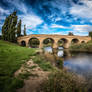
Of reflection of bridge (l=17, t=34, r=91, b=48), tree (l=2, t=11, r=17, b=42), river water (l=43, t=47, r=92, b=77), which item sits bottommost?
river water (l=43, t=47, r=92, b=77)

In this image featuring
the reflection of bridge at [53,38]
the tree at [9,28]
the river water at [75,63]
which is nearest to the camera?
the river water at [75,63]

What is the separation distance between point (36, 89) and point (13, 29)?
28.4m

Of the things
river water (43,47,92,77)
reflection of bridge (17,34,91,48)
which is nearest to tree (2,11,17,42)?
reflection of bridge (17,34,91,48)

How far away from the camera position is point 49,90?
2.71 metres

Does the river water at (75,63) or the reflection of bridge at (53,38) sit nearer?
the river water at (75,63)

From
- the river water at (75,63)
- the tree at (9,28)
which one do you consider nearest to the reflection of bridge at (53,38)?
the tree at (9,28)

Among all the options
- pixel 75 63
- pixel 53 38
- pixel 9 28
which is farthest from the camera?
pixel 53 38

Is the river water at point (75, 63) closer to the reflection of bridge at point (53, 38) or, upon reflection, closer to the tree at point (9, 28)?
the tree at point (9, 28)

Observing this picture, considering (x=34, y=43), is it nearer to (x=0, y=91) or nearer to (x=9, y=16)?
(x=9, y=16)

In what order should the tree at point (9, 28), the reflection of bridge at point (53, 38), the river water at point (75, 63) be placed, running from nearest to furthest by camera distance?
1. the river water at point (75, 63)
2. the tree at point (9, 28)
3. the reflection of bridge at point (53, 38)

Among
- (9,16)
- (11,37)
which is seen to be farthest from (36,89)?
(9,16)

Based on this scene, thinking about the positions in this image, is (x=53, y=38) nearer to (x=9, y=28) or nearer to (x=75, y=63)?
(x=9, y=28)

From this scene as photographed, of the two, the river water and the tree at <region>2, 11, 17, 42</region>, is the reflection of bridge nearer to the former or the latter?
the tree at <region>2, 11, 17, 42</region>

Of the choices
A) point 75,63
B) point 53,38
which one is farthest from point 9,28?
point 75,63
